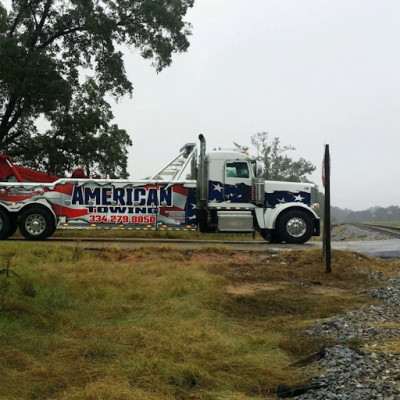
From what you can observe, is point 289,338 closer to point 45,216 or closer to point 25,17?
point 45,216

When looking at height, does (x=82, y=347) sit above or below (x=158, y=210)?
below

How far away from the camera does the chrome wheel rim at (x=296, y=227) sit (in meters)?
16.1

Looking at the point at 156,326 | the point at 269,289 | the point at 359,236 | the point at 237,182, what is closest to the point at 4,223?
the point at 237,182

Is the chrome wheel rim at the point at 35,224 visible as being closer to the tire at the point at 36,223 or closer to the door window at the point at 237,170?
the tire at the point at 36,223

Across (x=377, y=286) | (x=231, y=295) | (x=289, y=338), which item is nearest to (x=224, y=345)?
(x=289, y=338)

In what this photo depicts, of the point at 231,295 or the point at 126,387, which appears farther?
the point at 231,295

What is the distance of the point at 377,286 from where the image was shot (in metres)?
8.81

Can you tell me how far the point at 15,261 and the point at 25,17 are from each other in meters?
16.3

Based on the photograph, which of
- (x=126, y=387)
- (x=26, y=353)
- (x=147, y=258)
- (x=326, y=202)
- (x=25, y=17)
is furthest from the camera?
(x=25, y=17)

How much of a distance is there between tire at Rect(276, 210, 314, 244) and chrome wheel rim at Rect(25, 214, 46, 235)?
25.4 ft

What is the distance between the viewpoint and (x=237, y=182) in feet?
54.2

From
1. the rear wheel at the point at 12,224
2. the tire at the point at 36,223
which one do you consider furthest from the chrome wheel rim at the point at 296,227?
the rear wheel at the point at 12,224

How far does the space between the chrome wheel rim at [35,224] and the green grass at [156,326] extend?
5242mm

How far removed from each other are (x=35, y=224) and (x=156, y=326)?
11.5 metres
